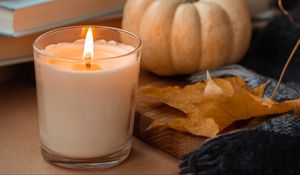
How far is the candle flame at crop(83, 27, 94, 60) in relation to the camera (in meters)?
0.67

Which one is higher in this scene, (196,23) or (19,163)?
(196,23)

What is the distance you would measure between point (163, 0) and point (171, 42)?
65mm

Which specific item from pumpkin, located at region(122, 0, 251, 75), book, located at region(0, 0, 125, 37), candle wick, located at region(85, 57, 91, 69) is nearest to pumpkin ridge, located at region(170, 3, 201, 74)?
pumpkin, located at region(122, 0, 251, 75)

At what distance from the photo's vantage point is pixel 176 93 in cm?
79

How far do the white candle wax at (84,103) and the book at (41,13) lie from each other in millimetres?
146

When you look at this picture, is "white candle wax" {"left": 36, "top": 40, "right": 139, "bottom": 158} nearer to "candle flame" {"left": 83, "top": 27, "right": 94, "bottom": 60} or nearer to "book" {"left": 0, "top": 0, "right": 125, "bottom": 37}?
"candle flame" {"left": 83, "top": 27, "right": 94, "bottom": 60}

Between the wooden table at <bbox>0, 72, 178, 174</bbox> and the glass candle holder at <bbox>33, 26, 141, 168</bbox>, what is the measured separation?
0.5 inches

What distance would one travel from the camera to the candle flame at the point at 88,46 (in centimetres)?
A: 67

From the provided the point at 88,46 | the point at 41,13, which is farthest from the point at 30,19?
the point at 88,46

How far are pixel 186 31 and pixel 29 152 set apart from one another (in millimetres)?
301

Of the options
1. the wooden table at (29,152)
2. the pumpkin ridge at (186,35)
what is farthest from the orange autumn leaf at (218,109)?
the pumpkin ridge at (186,35)

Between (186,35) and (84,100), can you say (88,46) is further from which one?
(186,35)

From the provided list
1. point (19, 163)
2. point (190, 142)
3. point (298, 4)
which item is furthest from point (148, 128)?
point (298, 4)

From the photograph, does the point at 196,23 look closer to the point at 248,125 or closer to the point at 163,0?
the point at 163,0
